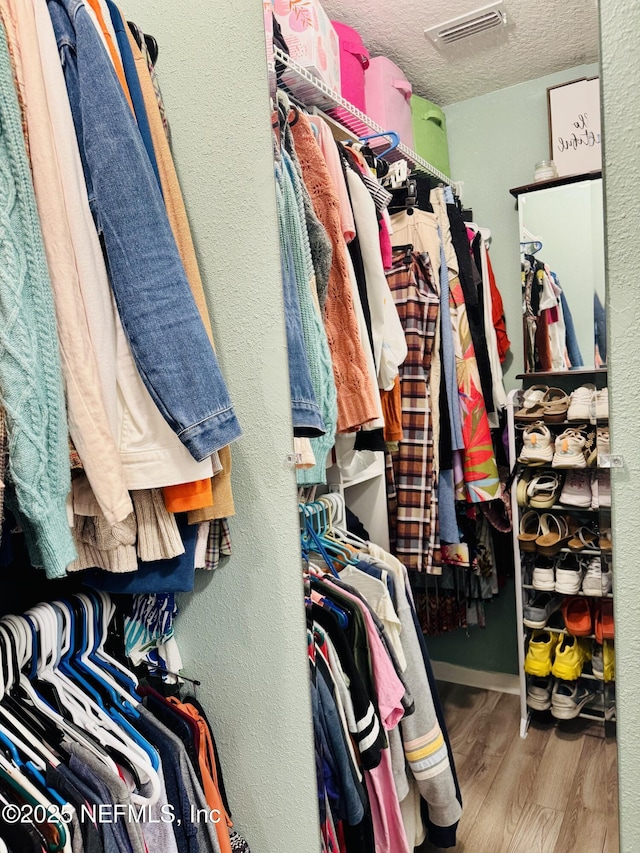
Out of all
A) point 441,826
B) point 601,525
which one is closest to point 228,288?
point 601,525

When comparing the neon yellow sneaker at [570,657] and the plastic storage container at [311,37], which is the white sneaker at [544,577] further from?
the plastic storage container at [311,37]

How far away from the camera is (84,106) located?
2.70 ft

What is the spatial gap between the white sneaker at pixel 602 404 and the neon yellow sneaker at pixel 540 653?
0.34 metres

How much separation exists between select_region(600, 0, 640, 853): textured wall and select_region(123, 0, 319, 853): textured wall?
0.50m

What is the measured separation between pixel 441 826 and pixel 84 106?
4.03 feet

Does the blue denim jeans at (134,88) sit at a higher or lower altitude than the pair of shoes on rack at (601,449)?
higher

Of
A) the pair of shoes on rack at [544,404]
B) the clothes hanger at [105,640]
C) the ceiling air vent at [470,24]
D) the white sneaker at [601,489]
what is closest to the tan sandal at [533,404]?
the pair of shoes on rack at [544,404]

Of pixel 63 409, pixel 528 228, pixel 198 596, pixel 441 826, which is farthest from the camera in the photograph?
pixel 198 596

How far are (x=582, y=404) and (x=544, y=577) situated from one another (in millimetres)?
265

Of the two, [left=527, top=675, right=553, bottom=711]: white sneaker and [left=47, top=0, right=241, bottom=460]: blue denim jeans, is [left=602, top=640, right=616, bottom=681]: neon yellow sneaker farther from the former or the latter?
[left=47, top=0, right=241, bottom=460]: blue denim jeans

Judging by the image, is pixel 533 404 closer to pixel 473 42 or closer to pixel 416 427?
pixel 416 427

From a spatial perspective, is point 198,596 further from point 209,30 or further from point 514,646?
point 209,30

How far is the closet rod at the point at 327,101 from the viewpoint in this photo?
3.52 ft

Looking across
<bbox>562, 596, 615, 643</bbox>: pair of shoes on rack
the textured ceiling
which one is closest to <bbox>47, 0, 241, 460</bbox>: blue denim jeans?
the textured ceiling
